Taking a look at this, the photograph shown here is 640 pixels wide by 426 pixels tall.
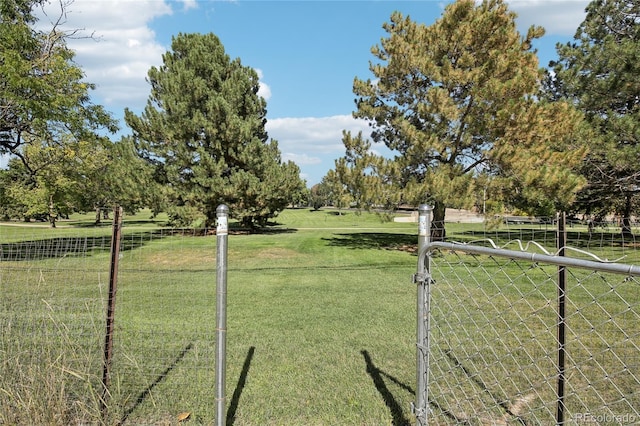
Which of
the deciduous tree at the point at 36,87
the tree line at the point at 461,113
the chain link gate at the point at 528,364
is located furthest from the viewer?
the tree line at the point at 461,113

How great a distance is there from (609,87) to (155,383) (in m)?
16.3

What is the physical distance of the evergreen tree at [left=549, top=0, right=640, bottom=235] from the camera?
13.0 m

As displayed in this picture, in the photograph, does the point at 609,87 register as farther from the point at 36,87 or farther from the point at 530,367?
the point at 36,87

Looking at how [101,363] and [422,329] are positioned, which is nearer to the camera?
[422,329]

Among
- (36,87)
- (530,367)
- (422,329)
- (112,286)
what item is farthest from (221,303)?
(36,87)

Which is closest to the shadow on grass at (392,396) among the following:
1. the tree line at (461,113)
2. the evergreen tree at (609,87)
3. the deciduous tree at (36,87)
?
the tree line at (461,113)

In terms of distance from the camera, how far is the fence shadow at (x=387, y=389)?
307cm

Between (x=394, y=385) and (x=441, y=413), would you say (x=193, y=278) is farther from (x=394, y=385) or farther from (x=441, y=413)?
(x=441, y=413)

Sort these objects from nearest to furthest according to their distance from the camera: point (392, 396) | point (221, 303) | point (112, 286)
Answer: point (221, 303) → point (112, 286) → point (392, 396)

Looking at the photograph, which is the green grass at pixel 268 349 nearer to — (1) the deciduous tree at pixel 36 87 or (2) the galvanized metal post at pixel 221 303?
(2) the galvanized metal post at pixel 221 303

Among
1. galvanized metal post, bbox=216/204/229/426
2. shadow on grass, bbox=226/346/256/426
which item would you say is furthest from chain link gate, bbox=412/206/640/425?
shadow on grass, bbox=226/346/256/426

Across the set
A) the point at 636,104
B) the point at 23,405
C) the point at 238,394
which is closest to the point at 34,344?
the point at 23,405

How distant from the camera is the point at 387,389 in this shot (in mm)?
3557

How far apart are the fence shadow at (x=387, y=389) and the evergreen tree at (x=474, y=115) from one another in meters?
9.33
